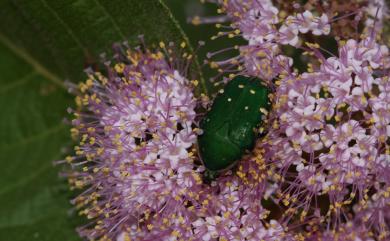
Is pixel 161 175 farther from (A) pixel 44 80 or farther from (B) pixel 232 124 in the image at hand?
(A) pixel 44 80

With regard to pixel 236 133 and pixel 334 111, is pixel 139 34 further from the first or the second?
pixel 334 111

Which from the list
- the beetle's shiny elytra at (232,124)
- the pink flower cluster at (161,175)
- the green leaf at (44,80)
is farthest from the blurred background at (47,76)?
the beetle's shiny elytra at (232,124)

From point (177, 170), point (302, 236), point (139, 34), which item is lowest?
point (302, 236)

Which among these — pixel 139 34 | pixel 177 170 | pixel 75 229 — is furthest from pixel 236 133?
pixel 75 229

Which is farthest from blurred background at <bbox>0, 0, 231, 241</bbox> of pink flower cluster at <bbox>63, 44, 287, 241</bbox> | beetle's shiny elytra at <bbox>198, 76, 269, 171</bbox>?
beetle's shiny elytra at <bbox>198, 76, 269, 171</bbox>

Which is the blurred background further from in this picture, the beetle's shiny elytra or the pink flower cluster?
the beetle's shiny elytra

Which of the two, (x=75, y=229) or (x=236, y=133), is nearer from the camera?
(x=236, y=133)
